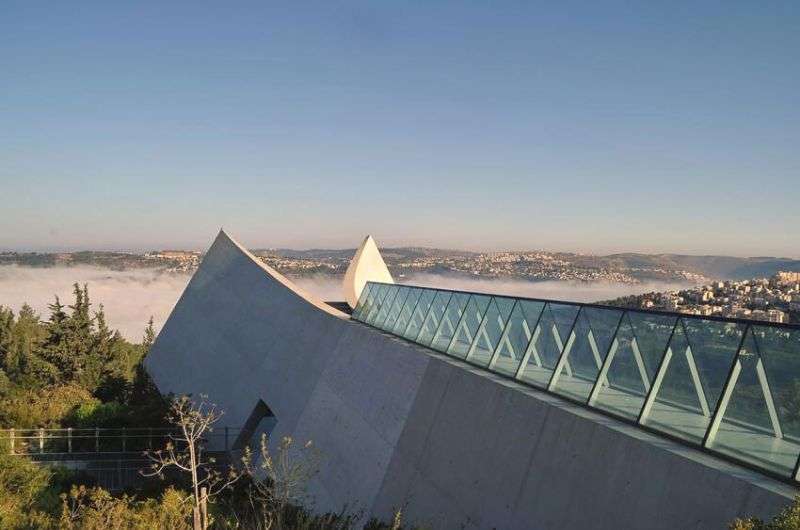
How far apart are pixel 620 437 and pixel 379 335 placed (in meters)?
9.89

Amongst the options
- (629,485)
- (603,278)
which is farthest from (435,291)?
(603,278)

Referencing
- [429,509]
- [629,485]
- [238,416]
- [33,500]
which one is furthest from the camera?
[238,416]

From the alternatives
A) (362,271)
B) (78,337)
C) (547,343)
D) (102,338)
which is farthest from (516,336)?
(102,338)

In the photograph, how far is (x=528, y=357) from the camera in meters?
11.3

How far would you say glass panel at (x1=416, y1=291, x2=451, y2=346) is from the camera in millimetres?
15789

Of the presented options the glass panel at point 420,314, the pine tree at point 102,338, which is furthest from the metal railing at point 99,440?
the pine tree at point 102,338

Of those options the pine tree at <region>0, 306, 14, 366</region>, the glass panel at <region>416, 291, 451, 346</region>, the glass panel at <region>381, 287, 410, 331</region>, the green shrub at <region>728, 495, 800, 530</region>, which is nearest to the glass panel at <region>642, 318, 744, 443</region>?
the green shrub at <region>728, 495, 800, 530</region>

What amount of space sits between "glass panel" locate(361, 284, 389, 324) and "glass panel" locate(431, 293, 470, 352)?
5.33 metres

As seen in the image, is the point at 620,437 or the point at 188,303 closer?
the point at 620,437

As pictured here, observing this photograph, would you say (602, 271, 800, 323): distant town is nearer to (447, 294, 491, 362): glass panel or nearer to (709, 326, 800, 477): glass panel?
(447, 294, 491, 362): glass panel

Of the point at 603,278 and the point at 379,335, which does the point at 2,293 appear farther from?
the point at 379,335

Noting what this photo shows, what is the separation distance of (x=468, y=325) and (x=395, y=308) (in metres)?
5.27

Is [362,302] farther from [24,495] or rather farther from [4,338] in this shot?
[4,338]

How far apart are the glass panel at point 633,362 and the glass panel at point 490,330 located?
11.4 feet
